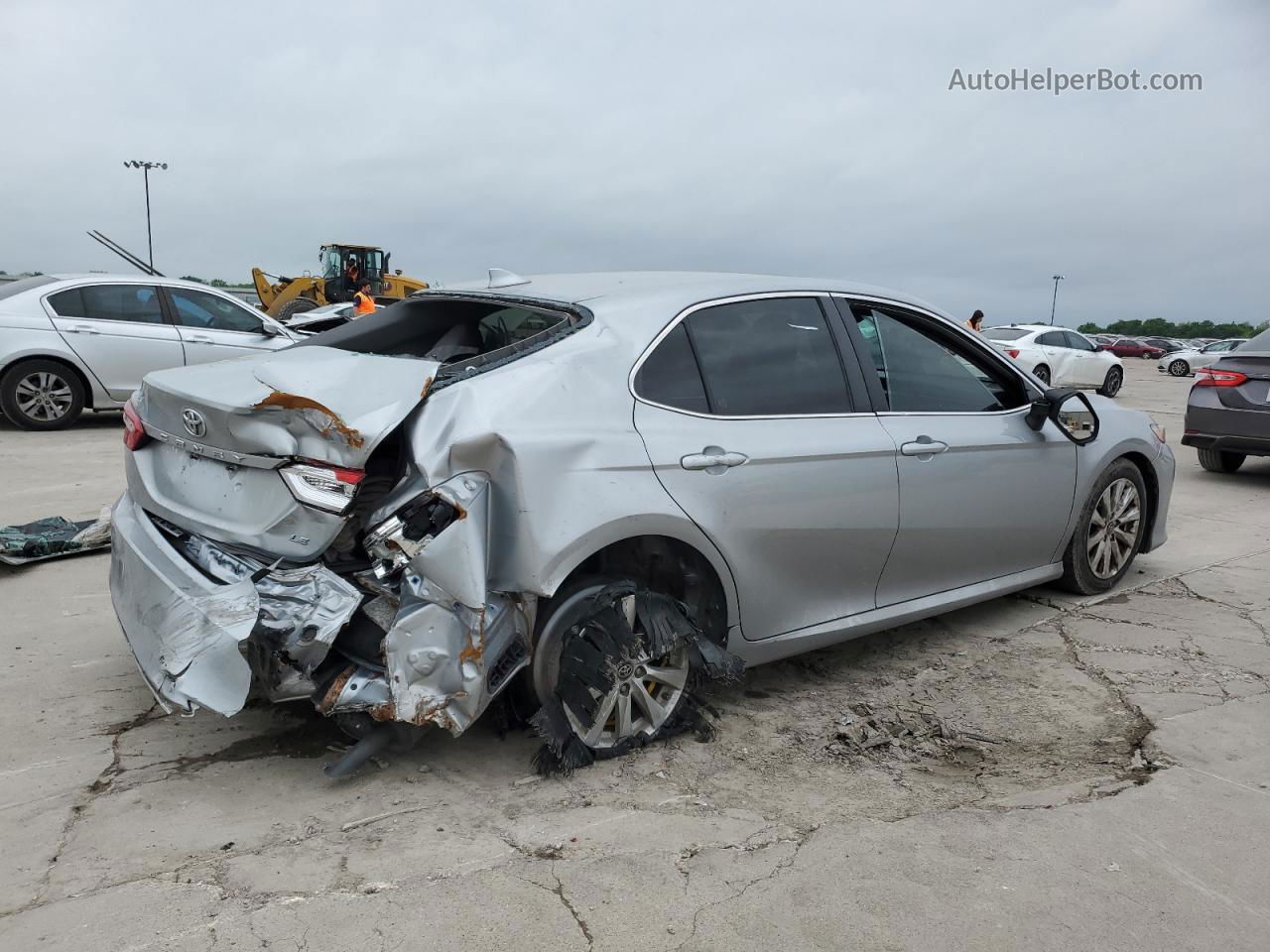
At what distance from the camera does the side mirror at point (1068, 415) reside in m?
4.58

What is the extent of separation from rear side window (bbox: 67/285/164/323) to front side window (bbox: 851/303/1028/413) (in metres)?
8.45

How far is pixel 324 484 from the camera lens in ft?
9.53

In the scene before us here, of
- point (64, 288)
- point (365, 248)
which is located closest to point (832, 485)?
point (64, 288)

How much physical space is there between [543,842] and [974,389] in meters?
2.81

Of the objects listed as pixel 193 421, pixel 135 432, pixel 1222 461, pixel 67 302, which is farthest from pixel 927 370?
pixel 67 302

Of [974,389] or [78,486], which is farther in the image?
[78,486]

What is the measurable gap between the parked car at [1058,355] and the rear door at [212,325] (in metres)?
14.4

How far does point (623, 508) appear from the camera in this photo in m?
3.13

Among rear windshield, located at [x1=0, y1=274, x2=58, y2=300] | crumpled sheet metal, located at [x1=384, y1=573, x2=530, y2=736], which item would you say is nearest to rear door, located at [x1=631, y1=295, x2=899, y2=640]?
crumpled sheet metal, located at [x1=384, y1=573, x2=530, y2=736]

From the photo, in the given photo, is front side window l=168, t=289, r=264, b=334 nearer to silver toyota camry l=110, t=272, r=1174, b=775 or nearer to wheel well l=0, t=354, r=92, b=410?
wheel well l=0, t=354, r=92, b=410

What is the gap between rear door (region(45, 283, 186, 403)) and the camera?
9852 millimetres

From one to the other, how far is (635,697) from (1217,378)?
7.58 metres

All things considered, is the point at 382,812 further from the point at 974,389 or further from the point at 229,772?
the point at 974,389

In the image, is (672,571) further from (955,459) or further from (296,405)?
(955,459)
